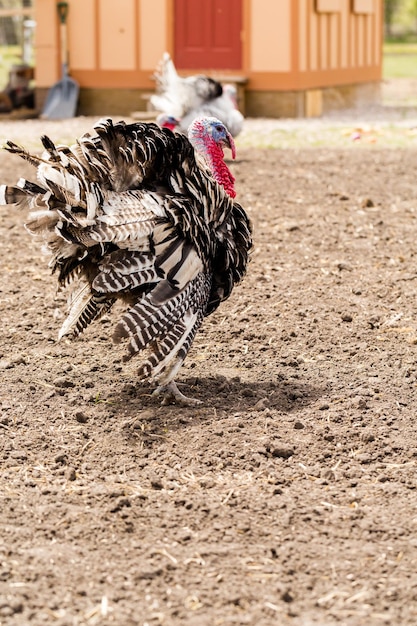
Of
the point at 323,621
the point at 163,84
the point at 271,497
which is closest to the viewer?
the point at 323,621

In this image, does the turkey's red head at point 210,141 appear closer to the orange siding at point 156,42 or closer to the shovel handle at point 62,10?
the orange siding at point 156,42

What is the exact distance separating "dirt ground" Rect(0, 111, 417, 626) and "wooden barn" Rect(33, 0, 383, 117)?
31.5 feet

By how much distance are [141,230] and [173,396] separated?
33.8 inches

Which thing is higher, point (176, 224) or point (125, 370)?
point (176, 224)

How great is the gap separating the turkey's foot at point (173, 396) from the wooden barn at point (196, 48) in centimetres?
1212

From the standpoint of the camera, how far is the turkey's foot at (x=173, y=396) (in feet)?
16.7

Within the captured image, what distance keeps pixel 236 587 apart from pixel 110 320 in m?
3.27

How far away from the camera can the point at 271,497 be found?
395cm

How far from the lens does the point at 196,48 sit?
1708cm

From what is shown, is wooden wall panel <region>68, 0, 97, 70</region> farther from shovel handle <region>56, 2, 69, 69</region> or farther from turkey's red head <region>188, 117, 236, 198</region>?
turkey's red head <region>188, 117, 236, 198</region>

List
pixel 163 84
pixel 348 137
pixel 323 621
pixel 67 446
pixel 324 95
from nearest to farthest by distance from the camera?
pixel 323 621 < pixel 67 446 < pixel 163 84 < pixel 348 137 < pixel 324 95

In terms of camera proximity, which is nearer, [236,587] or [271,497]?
[236,587]

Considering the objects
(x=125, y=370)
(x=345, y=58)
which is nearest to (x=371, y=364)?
(x=125, y=370)

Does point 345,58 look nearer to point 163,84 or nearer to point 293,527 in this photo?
point 163,84
